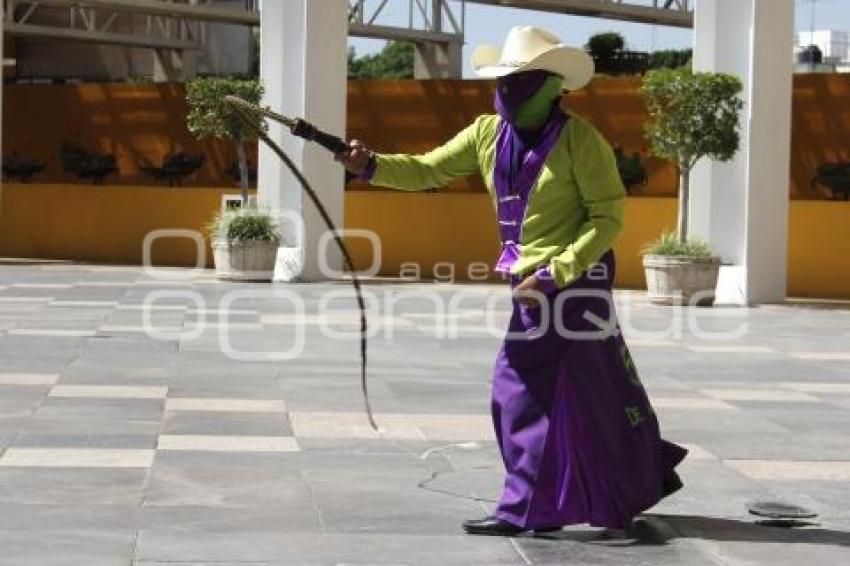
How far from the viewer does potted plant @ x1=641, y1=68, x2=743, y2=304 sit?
19562 mm

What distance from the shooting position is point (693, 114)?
1958cm

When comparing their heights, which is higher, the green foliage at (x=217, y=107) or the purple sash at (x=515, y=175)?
the green foliage at (x=217, y=107)

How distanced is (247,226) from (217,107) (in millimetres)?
1641

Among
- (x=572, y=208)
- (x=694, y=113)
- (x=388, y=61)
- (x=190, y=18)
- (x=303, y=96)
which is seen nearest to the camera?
(x=572, y=208)

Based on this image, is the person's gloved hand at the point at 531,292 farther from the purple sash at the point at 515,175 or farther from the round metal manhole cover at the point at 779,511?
the round metal manhole cover at the point at 779,511

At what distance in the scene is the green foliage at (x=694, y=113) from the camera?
64.1ft

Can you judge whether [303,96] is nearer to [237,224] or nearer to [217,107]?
[217,107]

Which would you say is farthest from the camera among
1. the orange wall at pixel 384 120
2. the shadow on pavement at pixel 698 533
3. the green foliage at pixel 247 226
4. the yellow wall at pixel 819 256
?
the orange wall at pixel 384 120

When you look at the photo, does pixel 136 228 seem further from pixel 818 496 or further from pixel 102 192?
pixel 818 496

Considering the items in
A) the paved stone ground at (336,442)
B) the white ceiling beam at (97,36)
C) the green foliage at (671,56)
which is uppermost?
the green foliage at (671,56)

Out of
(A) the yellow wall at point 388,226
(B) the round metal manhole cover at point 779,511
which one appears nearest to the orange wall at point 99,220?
(A) the yellow wall at point 388,226

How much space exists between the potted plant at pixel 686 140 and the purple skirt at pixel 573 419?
13.3m

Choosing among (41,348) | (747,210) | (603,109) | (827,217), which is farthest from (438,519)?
(603,109)

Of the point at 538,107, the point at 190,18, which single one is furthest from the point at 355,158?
the point at 190,18
